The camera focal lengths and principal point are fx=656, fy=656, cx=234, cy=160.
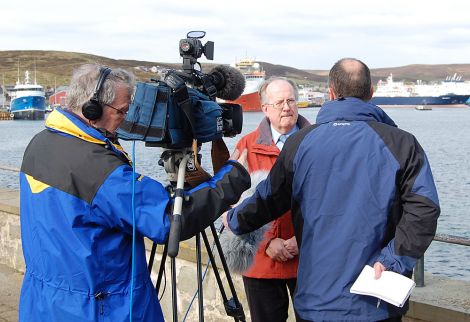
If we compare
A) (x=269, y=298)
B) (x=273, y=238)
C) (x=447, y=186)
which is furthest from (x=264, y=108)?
(x=447, y=186)

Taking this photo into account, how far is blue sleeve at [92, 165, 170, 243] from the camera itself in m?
2.18

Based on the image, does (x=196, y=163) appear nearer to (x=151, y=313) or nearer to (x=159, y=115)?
(x=159, y=115)

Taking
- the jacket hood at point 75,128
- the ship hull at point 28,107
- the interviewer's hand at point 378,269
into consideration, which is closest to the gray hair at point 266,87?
the jacket hood at point 75,128

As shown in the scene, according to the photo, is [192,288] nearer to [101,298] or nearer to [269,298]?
[269,298]

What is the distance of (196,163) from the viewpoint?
2.49m

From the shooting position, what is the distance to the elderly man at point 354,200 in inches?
89.7

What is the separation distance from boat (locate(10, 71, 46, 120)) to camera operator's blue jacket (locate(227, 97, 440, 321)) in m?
83.6

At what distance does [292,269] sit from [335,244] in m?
0.85

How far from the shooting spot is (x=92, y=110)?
7.55 feet

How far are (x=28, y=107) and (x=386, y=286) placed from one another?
85.7 m

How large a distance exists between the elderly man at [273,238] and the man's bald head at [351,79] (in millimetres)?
836

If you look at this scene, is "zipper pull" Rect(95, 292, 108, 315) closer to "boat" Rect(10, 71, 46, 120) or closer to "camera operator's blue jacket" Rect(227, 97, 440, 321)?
"camera operator's blue jacket" Rect(227, 97, 440, 321)

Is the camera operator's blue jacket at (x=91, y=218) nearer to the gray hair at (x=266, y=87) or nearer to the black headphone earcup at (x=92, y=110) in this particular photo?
the black headphone earcup at (x=92, y=110)

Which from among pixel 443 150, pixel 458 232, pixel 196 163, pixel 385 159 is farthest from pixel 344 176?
pixel 443 150
